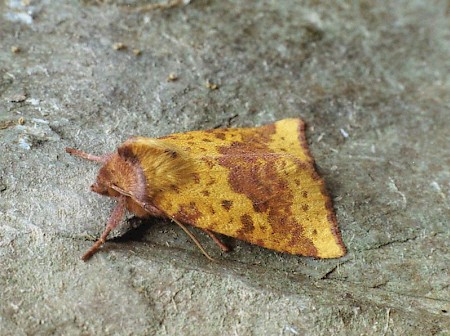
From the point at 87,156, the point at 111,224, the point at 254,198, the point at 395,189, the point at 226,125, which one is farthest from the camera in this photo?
the point at 226,125

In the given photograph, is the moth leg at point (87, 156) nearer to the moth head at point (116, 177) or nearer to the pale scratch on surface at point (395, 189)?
the moth head at point (116, 177)

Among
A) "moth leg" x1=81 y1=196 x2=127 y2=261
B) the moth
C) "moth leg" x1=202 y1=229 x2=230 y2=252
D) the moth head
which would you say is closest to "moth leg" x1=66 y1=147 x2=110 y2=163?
the moth

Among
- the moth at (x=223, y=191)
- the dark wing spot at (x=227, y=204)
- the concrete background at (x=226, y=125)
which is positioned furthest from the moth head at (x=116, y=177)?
the dark wing spot at (x=227, y=204)

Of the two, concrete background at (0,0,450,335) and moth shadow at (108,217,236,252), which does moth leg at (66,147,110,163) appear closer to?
concrete background at (0,0,450,335)

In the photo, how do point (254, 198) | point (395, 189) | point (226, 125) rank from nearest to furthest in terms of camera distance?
1. point (254, 198)
2. point (395, 189)
3. point (226, 125)

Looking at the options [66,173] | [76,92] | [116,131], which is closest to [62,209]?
[66,173]

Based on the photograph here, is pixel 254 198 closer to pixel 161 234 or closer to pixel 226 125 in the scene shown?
pixel 161 234

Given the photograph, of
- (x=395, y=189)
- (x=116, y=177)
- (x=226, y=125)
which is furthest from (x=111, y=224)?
(x=395, y=189)
